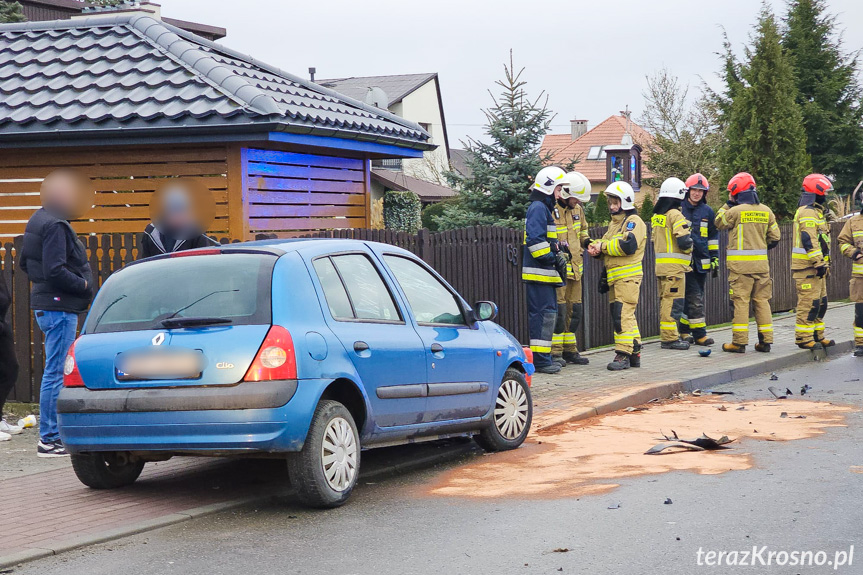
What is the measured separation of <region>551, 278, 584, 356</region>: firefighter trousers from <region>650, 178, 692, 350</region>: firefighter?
1.82 metres

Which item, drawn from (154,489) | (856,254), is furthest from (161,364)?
(856,254)

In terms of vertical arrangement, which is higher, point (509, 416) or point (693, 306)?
point (693, 306)

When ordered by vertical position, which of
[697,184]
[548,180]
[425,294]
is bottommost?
[425,294]

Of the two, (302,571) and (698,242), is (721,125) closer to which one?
(698,242)

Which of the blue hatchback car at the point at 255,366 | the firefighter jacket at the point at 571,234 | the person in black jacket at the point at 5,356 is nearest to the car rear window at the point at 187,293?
the blue hatchback car at the point at 255,366

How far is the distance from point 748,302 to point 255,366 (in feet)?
31.6

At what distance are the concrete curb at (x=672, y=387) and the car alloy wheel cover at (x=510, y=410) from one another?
2.01ft

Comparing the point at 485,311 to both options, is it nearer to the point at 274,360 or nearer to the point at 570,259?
the point at 274,360

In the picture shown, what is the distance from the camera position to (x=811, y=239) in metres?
14.2

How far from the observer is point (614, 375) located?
11.9 m

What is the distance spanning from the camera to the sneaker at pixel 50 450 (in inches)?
311

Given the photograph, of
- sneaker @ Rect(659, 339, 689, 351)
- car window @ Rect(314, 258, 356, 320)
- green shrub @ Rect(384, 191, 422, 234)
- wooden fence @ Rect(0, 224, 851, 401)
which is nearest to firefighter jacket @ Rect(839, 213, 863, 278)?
sneaker @ Rect(659, 339, 689, 351)

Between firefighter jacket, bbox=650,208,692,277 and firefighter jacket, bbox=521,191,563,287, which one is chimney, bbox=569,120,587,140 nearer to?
firefighter jacket, bbox=650,208,692,277

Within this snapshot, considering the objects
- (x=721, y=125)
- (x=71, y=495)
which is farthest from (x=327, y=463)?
(x=721, y=125)
